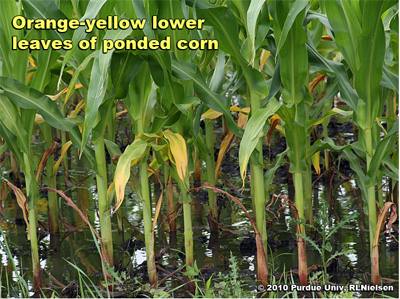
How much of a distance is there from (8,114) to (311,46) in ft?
4.69

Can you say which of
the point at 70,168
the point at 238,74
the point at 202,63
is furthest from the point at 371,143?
the point at 70,168

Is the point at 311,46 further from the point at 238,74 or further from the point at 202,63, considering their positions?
the point at 202,63

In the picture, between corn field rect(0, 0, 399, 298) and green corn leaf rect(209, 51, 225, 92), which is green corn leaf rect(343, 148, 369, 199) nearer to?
corn field rect(0, 0, 399, 298)

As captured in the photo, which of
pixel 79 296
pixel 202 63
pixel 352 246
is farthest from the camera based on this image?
pixel 352 246

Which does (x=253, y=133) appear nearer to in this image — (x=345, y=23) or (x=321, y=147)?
(x=321, y=147)

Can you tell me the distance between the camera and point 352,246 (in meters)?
3.25

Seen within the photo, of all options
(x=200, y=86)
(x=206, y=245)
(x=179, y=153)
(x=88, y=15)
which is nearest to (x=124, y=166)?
(x=179, y=153)

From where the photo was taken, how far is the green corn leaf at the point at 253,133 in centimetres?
233

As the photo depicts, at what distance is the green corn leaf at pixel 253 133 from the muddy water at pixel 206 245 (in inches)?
18.9

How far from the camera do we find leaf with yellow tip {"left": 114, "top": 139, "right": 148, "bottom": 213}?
2.36m

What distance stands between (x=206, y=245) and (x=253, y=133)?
1.23 metres

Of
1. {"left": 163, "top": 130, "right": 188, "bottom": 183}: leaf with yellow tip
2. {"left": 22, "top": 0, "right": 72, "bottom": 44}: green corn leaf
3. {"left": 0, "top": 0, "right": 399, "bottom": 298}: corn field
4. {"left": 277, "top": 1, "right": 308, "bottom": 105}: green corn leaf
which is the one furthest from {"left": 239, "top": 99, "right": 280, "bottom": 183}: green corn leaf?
{"left": 22, "top": 0, "right": 72, "bottom": 44}: green corn leaf

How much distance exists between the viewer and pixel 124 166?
239 cm

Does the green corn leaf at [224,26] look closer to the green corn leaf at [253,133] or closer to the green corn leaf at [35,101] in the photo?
the green corn leaf at [253,133]
